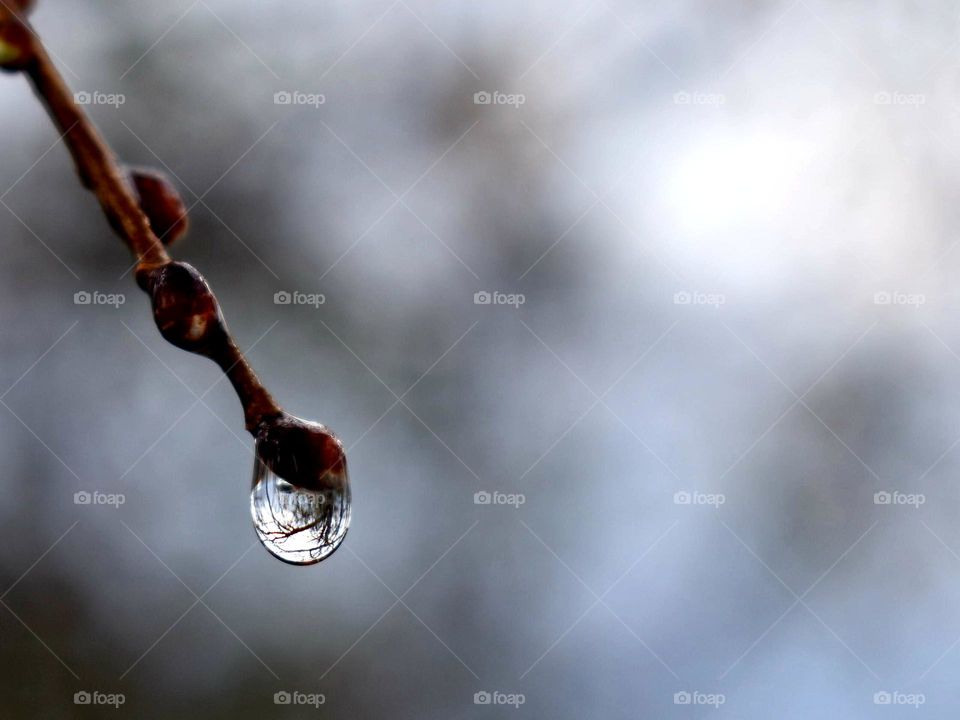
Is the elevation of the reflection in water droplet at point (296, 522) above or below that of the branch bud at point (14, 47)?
below

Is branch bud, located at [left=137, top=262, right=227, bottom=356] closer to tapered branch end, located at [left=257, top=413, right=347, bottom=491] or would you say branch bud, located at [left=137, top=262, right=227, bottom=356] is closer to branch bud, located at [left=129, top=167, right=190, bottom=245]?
tapered branch end, located at [left=257, top=413, right=347, bottom=491]

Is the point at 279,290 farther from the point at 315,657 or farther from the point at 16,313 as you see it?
the point at 315,657

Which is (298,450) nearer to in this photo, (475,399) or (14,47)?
(14,47)

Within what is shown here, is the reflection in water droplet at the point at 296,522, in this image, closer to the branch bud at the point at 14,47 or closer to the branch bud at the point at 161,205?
the branch bud at the point at 161,205

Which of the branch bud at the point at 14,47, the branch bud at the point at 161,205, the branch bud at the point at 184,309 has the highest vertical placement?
the branch bud at the point at 161,205

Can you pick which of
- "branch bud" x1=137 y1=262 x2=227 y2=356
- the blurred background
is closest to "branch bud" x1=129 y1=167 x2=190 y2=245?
"branch bud" x1=137 y1=262 x2=227 y2=356

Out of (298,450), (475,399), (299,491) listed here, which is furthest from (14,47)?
(475,399)

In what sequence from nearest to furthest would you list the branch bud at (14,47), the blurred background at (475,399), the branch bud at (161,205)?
the branch bud at (14,47)
the branch bud at (161,205)
the blurred background at (475,399)

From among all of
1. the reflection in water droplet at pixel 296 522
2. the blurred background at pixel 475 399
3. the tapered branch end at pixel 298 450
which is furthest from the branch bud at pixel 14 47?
the blurred background at pixel 475 399
